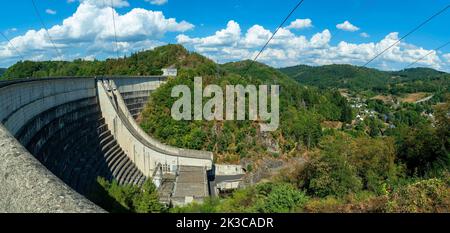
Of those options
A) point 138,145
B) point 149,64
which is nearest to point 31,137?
point 138,145

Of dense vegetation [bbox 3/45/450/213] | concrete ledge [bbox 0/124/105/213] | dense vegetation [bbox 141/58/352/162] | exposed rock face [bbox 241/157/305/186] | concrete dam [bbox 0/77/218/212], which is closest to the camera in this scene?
concrete ledge [bbox 0/124/105/213]

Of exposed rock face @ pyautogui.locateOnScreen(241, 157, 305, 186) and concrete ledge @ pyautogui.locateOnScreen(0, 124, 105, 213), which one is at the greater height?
concrete ledge @ pyautogui.locateOnScreen(0, 124, 105, 213)

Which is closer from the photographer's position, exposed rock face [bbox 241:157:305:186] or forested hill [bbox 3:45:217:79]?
exposed rock face [bbox 241:157:305:186]

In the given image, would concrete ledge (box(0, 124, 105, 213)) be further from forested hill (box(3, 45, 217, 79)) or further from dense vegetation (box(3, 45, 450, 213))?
forested hill (box(3, 45, 217, 79))

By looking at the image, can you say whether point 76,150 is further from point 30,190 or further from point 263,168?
point 263,168

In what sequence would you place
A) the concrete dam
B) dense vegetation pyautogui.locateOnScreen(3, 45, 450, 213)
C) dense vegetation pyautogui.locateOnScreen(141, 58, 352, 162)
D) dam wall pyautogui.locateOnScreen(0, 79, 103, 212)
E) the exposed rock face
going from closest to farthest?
dam wall pyautogui.locateOnScreen(0, 79, 103, 212), the concrete dam, dense vegetation pyautogui.locateOnScreen(3, 45, 450, 213), the exposed rock face, dense vegetation pyautogui.locateOnScreen(141, 58, 352, 162)

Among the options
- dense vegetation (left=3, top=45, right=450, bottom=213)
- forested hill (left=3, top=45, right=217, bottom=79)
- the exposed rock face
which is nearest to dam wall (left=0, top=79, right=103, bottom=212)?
dense vegetation (left=3, top=45, right=450, bottom=213)
